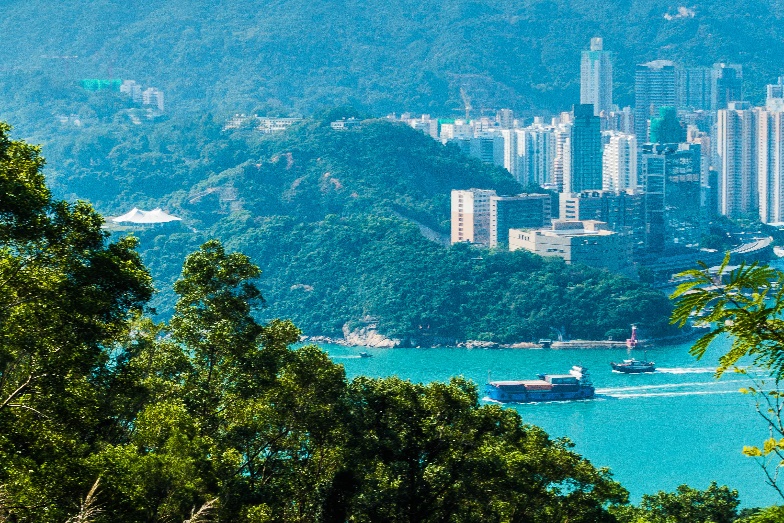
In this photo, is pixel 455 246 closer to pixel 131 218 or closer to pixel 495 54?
pixel 131 218

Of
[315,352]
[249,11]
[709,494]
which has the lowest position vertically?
[709,494]

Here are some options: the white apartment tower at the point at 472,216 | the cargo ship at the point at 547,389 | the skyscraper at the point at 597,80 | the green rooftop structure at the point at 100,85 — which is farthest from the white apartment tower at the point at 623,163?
the cargo ship at the point at 547,389

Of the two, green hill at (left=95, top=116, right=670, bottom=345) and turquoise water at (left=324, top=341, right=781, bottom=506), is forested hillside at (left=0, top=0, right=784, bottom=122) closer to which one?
green hill at (left=95, top=116, right=670, bottom=345)

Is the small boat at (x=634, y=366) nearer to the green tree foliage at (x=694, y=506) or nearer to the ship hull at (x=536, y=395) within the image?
the ship hull at (x=536, y=395)

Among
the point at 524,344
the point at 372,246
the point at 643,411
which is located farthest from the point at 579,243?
the point at 643,411

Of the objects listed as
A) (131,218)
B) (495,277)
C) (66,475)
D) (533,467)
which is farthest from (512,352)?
(66,475)

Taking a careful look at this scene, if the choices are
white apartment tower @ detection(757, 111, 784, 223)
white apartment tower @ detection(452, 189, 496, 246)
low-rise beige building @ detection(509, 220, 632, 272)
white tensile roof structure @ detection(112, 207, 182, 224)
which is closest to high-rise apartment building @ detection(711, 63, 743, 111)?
white apartment tower @ detection(757, 111, 784, 223)

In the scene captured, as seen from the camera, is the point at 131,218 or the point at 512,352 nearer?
the point at 512,352
